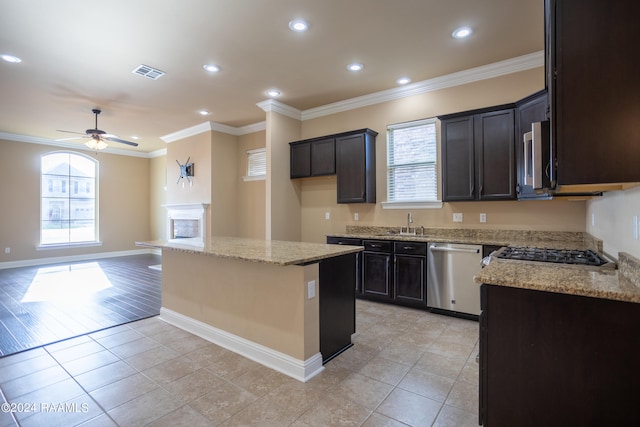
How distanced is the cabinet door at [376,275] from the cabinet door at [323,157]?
1.55 meters

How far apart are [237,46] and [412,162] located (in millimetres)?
2745

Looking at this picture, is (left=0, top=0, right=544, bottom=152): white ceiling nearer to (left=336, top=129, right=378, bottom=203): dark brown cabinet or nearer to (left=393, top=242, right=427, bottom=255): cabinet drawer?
(left=336, top=129, right=378, bottom=203): dark brown cabinet

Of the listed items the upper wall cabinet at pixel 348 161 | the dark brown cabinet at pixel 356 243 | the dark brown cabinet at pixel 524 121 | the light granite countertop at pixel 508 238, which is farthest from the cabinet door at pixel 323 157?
the dark brown cabinet at pixel 524 121

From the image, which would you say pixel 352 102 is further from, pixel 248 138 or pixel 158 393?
pixel 158 393

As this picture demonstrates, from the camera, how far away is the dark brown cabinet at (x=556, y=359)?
137 centimetres

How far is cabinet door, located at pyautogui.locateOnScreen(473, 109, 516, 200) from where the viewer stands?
365 centimetres

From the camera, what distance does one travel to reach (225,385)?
2324 millimetres

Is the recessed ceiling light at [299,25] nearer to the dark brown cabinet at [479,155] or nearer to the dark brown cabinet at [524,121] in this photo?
the dark brown cabinet at [479,155]

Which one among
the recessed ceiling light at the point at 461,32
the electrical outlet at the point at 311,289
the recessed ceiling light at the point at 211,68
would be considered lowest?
the electrical outlet at the point at 311,289

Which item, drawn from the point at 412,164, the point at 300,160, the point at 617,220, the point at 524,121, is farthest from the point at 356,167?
the point at 617,220

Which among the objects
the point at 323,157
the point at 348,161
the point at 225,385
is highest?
the point at 323,157

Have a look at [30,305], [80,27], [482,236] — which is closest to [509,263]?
[482,236]

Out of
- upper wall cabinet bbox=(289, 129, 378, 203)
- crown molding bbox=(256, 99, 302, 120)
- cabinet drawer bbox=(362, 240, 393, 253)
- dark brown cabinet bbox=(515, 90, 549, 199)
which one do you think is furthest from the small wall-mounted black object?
dark brown cabinet bbox=(515, 90, 549, 199)

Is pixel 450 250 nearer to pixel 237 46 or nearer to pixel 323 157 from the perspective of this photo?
pixel 323 157
